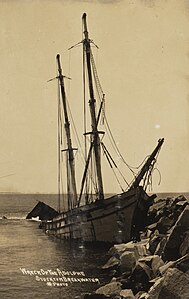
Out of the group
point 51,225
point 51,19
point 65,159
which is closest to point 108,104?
point 65,159

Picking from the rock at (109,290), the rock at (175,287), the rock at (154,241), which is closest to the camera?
the rock at (175,287)

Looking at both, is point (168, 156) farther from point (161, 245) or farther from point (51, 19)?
point (51, 19)

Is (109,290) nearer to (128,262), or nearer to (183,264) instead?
(128,262)

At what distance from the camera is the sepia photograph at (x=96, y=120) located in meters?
2.77

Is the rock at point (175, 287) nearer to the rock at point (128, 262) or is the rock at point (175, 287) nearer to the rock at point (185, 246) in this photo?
the rock at point (185, 246)

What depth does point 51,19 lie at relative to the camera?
9.20 ft

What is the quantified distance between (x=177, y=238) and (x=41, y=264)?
812 millimetres

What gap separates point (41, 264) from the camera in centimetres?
269

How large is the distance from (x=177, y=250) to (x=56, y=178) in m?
0.84

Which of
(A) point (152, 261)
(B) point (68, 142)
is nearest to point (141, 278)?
(A) point (152, 261)

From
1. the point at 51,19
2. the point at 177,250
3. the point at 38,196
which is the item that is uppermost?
the point at 51,19

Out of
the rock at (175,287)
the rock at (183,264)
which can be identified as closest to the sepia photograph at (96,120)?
the rock at (183,264)

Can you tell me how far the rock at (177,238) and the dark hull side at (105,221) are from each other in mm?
233

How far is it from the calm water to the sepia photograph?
0.01 metres
